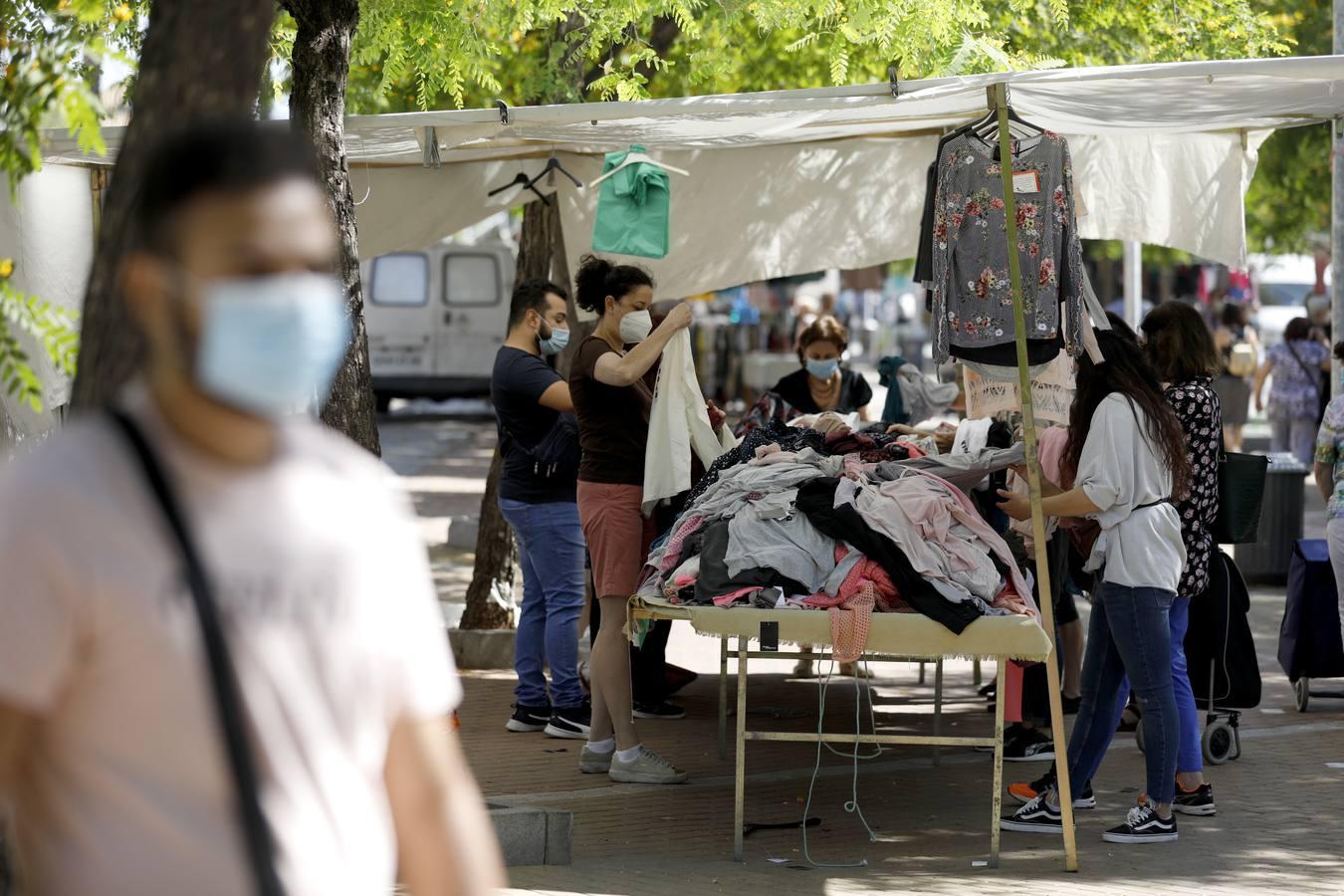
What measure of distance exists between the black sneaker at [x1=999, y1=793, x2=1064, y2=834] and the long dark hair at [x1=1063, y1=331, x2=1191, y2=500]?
1.30 m

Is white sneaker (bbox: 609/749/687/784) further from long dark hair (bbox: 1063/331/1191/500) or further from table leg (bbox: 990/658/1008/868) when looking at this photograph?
long dark hair (bbox: 1063/331/1191/500)

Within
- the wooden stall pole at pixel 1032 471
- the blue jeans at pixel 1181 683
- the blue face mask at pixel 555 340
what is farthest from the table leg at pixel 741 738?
the blue face mask at pixel 555 340

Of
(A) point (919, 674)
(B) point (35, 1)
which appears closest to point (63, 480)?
(B) point (35, 1)

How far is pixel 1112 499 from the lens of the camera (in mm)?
5973

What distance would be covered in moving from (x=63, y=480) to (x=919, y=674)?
8.12m

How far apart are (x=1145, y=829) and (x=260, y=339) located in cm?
523

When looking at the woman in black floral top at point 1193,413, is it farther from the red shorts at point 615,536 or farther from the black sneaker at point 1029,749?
the red shorts at point 615,536

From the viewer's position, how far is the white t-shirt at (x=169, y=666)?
1.73m

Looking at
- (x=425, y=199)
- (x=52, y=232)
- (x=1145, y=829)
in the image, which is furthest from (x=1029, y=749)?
(x=52, y=232)

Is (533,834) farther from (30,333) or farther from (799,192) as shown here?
(799,192)

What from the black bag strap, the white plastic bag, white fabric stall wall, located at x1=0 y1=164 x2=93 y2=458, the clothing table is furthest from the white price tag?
the black bag strap

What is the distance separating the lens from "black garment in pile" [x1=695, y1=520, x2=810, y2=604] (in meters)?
5.96

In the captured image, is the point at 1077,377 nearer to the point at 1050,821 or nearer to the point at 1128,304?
the point at 1050,821

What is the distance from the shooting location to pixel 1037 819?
6449 millimetres
